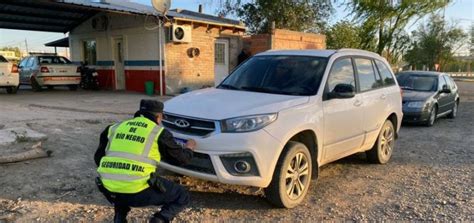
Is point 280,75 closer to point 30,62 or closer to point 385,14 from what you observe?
point 30,62

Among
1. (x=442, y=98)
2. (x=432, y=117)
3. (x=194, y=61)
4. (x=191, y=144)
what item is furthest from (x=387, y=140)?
(x=194, y=61)

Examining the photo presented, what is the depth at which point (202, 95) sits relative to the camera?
5062 mm

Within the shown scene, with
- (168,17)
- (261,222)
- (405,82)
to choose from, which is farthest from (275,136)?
(168,17)

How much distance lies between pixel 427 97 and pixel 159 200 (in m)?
9.47

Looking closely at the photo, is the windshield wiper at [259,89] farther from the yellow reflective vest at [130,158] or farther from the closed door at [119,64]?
the closed door at [119,64]

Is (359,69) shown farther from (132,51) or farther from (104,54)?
(104,54)

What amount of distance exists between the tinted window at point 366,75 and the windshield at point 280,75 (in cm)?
84

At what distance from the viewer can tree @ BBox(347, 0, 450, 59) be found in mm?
28484

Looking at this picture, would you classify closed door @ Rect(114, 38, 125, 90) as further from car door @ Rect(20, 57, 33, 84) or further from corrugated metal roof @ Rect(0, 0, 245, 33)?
car door @ Rect(20, 57, 33, 84)

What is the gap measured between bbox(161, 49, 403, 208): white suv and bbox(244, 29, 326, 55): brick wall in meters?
11.5

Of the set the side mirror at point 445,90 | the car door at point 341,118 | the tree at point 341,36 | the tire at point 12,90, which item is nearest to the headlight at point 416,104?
the side mirror at point 445,90

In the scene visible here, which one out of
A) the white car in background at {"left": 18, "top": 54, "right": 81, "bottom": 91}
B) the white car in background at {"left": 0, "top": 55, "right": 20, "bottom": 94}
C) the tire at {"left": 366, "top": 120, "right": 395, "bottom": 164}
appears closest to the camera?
the tire at {"left": 366, "top": 120, "right": 395, "bottom": 164}

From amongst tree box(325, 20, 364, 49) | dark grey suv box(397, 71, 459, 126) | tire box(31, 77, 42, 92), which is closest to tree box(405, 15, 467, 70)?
tree box(325, 20, 364, 49)

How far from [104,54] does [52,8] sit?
2865 millimetres
